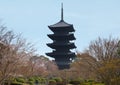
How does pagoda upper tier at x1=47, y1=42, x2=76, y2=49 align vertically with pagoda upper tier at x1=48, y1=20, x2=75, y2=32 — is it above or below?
below

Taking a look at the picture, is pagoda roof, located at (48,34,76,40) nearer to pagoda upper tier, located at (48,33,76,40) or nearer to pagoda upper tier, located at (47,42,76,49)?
pagoda upper tier, located at (48,33,76,40)

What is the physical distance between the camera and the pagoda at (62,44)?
285ft

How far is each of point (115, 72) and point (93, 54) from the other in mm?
13722

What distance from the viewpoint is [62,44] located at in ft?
286

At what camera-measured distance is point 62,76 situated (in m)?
72.4

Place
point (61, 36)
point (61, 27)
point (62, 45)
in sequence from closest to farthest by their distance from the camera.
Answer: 1. point (62, 45)
2. point (61, 27)
3. point (61, 36)

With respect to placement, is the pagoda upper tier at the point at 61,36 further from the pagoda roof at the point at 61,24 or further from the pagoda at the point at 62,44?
the pagoda roof at the point at 61,24

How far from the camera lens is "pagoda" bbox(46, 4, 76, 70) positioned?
86875 millimetres

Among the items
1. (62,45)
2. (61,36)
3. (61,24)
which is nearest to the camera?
(62,45)

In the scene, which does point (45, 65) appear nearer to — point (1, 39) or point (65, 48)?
point (65, 48)

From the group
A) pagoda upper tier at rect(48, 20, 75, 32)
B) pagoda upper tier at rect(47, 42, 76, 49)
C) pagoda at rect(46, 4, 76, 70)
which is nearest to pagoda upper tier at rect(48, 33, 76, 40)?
pagoda at rect(46, 4, 76, 70)

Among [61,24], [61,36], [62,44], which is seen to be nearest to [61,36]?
[61,36]

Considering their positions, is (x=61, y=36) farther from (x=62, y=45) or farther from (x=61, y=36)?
(x=62, y=45)

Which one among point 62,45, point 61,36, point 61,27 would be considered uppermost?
point 61,27
